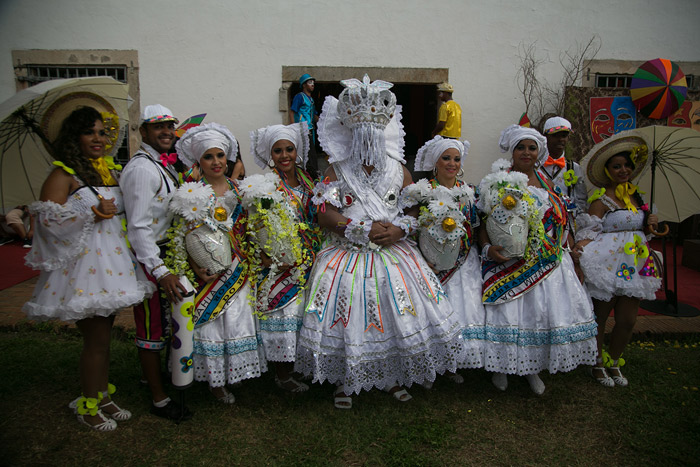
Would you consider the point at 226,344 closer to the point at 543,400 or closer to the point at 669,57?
the point at 543,400

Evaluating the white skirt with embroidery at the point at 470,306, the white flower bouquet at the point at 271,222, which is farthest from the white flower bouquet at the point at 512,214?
the white flower bouquet at the point at 271,222

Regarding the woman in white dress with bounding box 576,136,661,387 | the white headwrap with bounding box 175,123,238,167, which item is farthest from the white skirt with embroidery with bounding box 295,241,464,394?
the woman in white dress with bounding box 576,136,661,387

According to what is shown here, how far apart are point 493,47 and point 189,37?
5.27 meters

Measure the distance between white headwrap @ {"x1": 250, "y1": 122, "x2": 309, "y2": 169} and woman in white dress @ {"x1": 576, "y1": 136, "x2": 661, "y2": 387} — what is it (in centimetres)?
249

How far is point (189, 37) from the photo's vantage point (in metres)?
7.63

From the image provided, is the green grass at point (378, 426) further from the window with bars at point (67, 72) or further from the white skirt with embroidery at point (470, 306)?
the window with bars at point (67, 72)

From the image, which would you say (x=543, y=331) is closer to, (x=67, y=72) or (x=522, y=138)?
(x=522, y=138)

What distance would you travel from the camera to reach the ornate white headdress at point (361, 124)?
3297mm

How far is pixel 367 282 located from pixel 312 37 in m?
5.86

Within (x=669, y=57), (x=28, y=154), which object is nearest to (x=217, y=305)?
(x=28, y=154)

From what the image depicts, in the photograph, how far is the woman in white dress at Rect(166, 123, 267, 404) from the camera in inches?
122

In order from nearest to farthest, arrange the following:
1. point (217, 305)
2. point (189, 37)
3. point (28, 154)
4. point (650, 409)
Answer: point (28, 154) < point (217, 305) < point (650, 409) < point (189, 37)

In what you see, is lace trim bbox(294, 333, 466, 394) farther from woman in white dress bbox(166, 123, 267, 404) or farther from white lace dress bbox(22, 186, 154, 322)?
white lace dress bbox(22, 186, 154, 322)

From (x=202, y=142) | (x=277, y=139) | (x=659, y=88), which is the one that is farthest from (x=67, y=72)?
(x=659, y=88)
